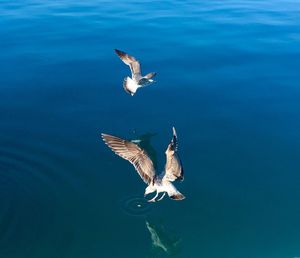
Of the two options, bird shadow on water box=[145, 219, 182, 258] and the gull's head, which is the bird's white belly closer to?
the gull's head

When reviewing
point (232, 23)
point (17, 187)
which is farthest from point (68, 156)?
point (232, 23)

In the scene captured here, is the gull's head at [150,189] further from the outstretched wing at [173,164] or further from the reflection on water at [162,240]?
the reflection on water at [162,240]

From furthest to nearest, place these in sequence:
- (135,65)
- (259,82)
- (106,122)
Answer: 1. (259,82)
2. (135,65)
3. (106,122)

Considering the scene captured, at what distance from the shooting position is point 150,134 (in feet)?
61.6

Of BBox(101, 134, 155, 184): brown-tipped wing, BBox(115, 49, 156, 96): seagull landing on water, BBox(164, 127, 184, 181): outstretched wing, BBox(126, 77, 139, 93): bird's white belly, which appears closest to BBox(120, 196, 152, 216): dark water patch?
BBox(101, 134, 155, 184): brown-tipped wing

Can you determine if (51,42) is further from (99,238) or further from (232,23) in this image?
(99,238)

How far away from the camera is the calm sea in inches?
556

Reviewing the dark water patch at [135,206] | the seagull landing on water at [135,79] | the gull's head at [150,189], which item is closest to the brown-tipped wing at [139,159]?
the gull's head at [150,189]

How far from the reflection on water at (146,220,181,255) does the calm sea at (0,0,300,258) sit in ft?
0.12

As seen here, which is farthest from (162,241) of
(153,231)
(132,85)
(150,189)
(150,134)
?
(132,85)

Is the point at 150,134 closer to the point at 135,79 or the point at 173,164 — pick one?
the point at 135,79

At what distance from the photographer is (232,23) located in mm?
31875

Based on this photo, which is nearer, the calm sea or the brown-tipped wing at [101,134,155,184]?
the brown-tipped wing at [101,134,155,184]

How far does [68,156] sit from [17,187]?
239 cm
